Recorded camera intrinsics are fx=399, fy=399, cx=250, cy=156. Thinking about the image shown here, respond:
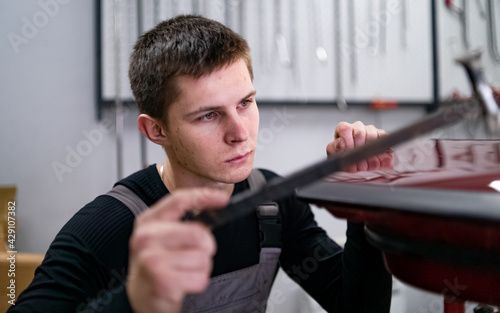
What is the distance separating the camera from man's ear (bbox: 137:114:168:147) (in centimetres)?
89

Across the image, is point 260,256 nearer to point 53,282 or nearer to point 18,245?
point 53,282

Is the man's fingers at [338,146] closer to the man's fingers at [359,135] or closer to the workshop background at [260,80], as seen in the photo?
the man's fingers at [359,135]

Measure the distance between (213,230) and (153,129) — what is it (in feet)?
1.04

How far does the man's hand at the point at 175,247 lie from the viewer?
323mm

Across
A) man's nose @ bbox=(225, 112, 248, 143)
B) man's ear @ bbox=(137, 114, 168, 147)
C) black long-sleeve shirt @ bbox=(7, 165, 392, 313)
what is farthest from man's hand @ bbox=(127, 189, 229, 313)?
man's ear @ bbox=(137, 114, 168, 147)

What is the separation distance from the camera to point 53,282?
2.16 feet

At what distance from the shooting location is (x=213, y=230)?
2.33ft

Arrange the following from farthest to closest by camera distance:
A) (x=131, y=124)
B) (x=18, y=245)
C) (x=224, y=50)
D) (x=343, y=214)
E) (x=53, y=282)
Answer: (x=131, y=124) < (x=18, y=245) < (x=224, y=50) < (x=53, y=282) < (x=343, y=214)

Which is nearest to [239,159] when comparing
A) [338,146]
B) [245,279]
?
[338,146]

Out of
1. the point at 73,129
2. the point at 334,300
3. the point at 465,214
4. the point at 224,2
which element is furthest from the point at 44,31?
the point at 465,214

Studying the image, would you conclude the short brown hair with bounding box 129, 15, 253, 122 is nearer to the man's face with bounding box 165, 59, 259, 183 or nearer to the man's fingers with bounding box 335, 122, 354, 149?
the man's face with bounding box 165, 59, 259, 183

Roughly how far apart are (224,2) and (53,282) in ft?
3.94

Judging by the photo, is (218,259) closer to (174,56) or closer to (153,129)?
(153,129)

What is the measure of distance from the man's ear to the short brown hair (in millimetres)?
14
